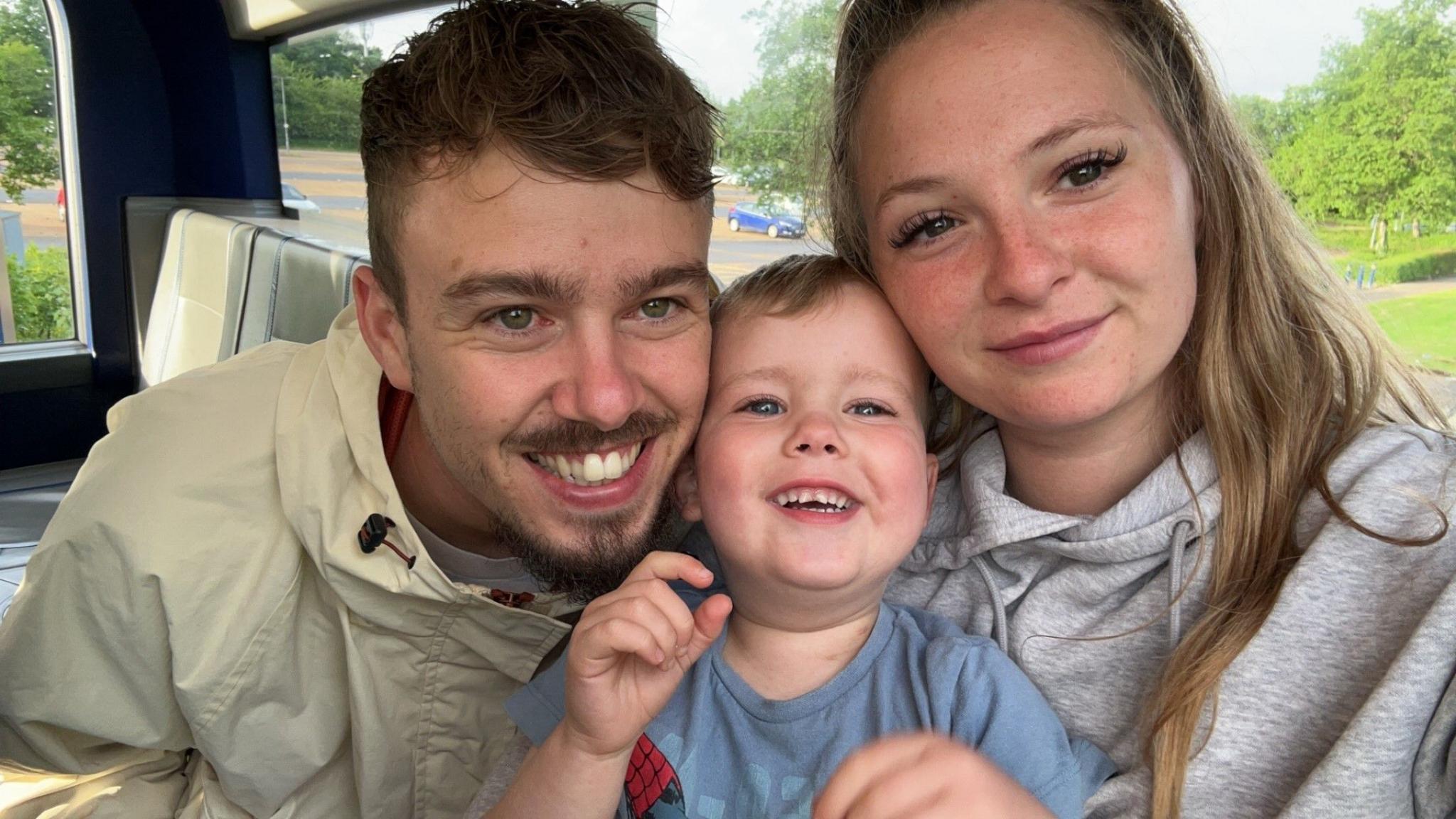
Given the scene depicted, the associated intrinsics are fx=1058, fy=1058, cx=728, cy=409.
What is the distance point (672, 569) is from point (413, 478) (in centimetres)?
71

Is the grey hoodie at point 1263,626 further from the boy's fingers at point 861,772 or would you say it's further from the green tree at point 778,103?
the green tree at point 778,103

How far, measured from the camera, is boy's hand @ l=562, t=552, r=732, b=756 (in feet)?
3.35

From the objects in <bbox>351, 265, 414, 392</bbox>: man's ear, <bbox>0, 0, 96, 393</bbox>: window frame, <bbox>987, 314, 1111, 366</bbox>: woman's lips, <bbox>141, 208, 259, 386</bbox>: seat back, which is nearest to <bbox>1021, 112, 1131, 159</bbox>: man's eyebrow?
<bbox>987, 314, 1111, 366</bbox>: woman's lips

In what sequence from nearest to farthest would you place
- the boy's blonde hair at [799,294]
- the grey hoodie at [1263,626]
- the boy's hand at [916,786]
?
the boy's hand at [916,786] → the grey hoodie at [1263,626] → the boy's blonde hair at [799,294]

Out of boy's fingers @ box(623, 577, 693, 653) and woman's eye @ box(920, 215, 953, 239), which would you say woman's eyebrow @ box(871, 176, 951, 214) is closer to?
woman's eye @ box(920, 215, 953, 239)

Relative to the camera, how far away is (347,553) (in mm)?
1408

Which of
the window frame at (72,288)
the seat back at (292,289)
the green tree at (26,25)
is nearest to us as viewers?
the seat back at (292,289)

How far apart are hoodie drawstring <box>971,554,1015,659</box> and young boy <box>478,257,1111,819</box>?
7cm

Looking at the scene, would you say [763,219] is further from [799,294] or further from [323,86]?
[323,86]

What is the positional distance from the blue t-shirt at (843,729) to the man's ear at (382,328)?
603 mm

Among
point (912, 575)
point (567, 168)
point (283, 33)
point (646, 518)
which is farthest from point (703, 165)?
point (283, 33)

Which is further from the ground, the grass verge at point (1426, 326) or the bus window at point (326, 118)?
the bus window at point (326, 118)

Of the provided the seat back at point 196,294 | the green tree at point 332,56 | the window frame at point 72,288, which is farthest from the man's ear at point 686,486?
the window frame at point 72,288

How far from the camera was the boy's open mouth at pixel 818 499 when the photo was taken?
3.65 ft
